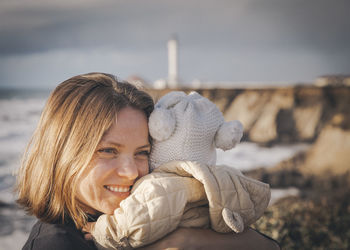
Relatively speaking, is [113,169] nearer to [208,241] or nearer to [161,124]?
[161,124]

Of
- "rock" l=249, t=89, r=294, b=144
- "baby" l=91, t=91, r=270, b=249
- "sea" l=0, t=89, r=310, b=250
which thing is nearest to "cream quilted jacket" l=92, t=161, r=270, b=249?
"baby" l=91, t=91, r=270, b=249

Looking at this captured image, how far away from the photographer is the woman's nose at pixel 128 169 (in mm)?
1520

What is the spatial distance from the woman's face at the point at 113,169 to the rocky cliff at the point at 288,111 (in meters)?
12.4

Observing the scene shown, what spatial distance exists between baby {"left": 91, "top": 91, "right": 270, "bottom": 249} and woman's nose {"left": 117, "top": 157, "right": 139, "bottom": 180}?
84 millimetres

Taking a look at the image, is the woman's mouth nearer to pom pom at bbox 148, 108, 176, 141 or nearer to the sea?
pom pom at bbox 148, 108, 176, 141

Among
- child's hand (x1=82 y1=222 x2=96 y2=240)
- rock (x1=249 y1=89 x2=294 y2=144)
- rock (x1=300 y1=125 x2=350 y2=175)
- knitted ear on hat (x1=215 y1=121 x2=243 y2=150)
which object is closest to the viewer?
child's hand (x1=82 y1=222 x2=96 y2=240)

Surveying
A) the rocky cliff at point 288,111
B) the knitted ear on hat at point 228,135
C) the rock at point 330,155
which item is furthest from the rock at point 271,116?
the knitted ear on hat at point 228,135

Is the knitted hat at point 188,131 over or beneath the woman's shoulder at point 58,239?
over

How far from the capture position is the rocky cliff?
1550cm

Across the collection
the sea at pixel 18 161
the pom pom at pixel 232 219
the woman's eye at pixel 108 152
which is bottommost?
the sea at pixel 18 161

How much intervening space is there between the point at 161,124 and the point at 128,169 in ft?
0.87

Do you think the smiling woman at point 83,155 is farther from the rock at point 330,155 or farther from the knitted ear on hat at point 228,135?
the rock at point 330,155

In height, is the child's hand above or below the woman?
below

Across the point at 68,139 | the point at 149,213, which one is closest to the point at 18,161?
the point at 68,139
